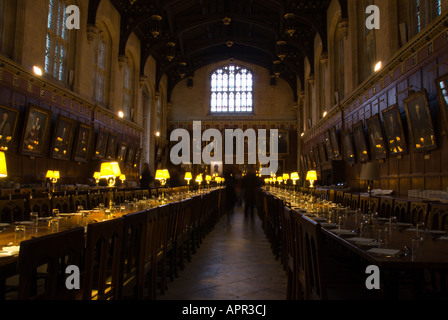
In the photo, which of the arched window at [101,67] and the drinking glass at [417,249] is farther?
the arched window at [101,67]

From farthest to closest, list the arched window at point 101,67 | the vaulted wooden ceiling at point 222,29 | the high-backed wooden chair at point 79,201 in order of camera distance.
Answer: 1. the vaulted wooden ceiling at point 222,29
2. the arched window at point 101,67
3. the high-backed wooden chair at point 79,201

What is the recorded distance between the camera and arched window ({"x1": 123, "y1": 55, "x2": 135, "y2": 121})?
18.0 m

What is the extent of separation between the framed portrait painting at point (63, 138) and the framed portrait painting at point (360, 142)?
9.35 m

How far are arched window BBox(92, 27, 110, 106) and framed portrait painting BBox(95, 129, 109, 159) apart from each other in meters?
1.52

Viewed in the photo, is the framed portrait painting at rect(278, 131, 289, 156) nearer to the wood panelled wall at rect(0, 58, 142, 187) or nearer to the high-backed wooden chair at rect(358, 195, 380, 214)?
the wood panelled wall at rect(0, 58, 142, 187)

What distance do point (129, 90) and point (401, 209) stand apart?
16113 millimetres

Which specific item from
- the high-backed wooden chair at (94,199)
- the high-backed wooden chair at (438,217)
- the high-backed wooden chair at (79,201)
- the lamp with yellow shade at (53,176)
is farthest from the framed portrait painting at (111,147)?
the high-backed wooden chair at (438,217)

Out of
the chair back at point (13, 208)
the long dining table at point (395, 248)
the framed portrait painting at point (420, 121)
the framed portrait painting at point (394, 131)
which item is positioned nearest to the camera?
the long dining table at point (395, 248)

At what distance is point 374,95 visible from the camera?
32.1 ft

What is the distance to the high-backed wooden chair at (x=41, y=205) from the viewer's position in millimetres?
4366

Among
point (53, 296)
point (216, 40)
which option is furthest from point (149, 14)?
point (53, 296)

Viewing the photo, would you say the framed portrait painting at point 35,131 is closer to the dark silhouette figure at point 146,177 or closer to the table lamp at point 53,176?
the table lamp at point 53,176

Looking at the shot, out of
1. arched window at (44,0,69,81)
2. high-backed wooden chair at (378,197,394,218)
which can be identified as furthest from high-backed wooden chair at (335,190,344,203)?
arched window at (44,0,69,81)

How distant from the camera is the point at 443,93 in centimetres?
595
